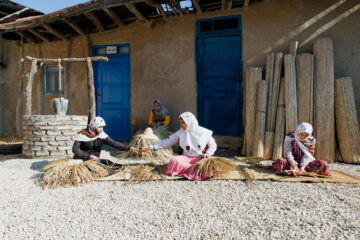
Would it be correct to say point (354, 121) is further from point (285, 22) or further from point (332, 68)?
point (285, 22)

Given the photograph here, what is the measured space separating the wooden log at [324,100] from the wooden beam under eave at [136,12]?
3.63m

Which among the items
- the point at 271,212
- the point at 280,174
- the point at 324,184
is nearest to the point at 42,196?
the point at 271,212

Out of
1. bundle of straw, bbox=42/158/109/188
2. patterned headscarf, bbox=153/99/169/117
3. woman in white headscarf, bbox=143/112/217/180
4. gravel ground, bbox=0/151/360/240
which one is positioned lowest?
gravel ground, bbox=0/151/360/240

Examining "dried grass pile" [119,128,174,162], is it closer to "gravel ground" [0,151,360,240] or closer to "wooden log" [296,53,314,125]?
"gravel ground" [0,151,360,240]

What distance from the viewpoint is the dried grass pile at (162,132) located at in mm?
5139

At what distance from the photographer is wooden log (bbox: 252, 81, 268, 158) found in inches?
177

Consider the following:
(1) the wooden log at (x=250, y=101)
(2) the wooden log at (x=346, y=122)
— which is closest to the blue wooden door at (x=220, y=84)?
(1) the wooden log at (x=250, y=101)

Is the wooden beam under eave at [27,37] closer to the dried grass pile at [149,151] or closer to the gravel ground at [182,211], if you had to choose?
the dried grass pile at [149,151]

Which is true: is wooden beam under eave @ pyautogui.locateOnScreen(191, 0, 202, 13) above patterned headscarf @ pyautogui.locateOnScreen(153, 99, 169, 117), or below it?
above

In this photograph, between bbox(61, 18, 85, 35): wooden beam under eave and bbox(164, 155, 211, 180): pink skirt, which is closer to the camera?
bbox(164, 155, 211, 180): pink skirt

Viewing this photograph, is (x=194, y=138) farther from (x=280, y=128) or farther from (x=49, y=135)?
(x=49, y=135)

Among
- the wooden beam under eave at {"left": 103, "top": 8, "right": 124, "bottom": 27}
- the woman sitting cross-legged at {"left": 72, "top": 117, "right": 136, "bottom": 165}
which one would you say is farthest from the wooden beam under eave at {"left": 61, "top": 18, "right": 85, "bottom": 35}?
the woman sitting cross-legged at {"left": 72, "top": 117, "right": 136, "bottom": 165}

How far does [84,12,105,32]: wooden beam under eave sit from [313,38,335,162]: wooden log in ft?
15.5

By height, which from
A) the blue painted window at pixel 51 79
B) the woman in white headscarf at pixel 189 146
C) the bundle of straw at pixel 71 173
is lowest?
the bundle of straw at pixel 71 173
